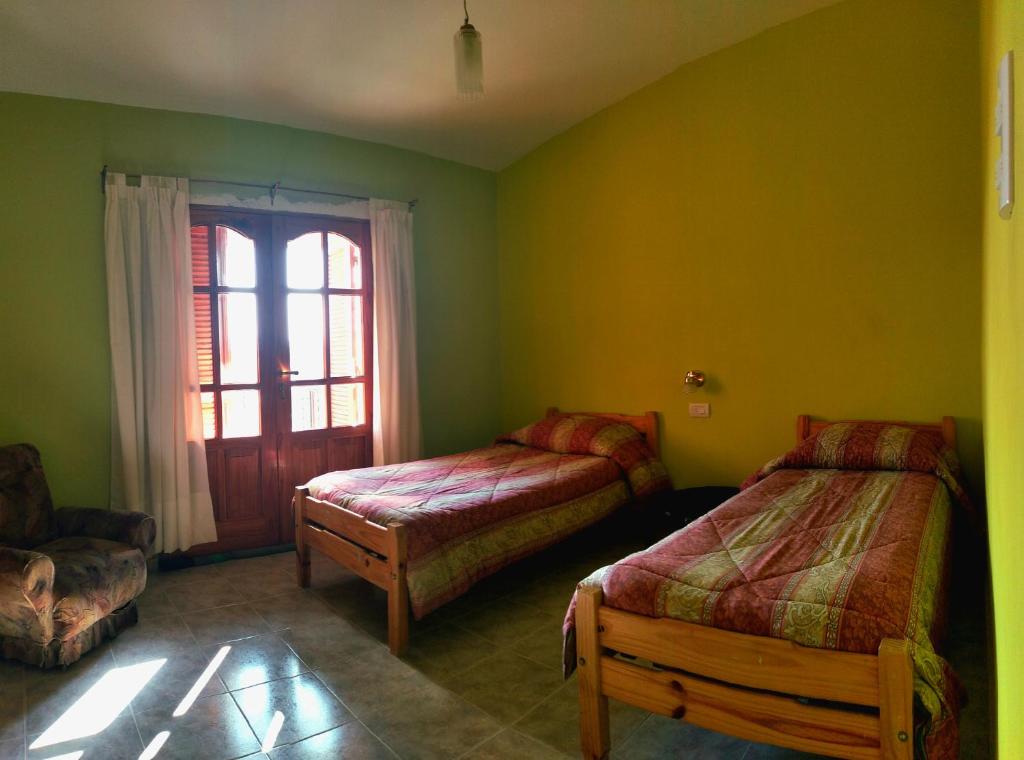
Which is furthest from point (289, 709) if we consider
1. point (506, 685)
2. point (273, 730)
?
point (506, 685)

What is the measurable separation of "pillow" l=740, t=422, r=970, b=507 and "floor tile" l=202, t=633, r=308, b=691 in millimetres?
2185

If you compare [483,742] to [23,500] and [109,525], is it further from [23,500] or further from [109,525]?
[23,500]

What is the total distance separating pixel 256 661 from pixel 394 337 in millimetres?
2293

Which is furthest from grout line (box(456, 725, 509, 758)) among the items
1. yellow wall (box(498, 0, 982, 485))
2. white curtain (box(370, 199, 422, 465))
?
white curtain (box(370, 199, 422, 465))

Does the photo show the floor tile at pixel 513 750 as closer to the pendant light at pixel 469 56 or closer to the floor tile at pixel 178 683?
the floor tile at pixel 178 683

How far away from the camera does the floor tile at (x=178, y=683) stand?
2158 millimetres

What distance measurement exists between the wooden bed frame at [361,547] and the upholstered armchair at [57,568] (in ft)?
2.36

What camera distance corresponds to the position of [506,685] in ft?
7.29

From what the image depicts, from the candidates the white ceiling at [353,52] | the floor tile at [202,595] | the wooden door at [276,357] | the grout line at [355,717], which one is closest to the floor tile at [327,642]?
the grout line at [355,717]

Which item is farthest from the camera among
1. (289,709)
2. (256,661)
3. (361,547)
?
(361,547)

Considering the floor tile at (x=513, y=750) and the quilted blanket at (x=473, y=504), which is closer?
the floor tile at (x=513, y=750)

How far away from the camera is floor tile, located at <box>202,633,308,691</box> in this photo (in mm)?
2311

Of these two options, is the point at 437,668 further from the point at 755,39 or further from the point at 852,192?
the point at 755,39

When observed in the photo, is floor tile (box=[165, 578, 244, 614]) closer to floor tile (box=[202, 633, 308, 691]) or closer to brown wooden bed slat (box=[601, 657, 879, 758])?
floor tile (box=[202, 633, 308, 691])
